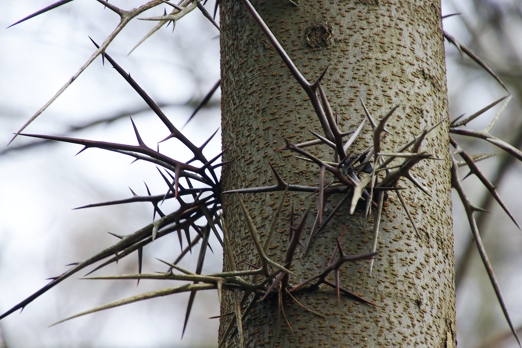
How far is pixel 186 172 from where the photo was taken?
1133mm

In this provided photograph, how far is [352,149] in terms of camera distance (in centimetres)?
97

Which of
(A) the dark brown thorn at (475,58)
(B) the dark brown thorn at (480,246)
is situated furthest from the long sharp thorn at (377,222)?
(A) the dark brown thorn at (475,58)

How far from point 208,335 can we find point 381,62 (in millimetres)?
4895

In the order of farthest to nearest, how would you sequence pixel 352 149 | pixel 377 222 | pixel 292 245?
pixel 352 149 → pixel 377 222 → pixel 292 245

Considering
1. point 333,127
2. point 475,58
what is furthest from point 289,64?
point 475,58

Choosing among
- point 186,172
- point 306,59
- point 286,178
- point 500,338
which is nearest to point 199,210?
point 186,172

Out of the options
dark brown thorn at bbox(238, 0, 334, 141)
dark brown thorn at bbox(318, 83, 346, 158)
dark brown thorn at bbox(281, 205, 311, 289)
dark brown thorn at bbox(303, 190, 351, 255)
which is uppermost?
dark brown thorn at bbox(238, 0, 334, 141)

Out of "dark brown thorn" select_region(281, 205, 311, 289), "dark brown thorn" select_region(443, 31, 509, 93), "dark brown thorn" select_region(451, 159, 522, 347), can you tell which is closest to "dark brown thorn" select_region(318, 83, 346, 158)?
"dark brown thorn" select_region(281, 205, 311, 289)

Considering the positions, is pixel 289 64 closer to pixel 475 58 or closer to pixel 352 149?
pixel 352 149

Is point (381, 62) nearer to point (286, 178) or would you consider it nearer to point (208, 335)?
point (286, 178)

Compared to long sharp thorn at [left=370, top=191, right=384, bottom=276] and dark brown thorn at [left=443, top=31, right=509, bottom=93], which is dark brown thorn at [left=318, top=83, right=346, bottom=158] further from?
dark brown thorn at [left=443, top=31, right=509, bottom=93]

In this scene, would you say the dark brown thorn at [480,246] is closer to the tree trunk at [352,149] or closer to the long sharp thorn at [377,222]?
the tree trunk at [352,149]

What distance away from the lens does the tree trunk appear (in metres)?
0.88

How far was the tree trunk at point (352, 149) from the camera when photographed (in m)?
0.88
